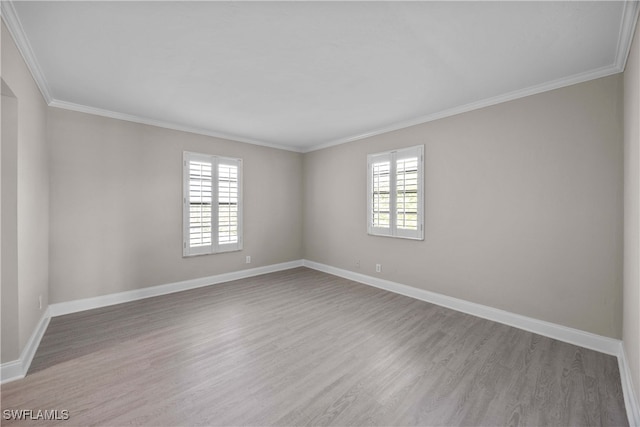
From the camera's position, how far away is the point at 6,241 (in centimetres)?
206

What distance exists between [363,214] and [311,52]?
2.97 meters

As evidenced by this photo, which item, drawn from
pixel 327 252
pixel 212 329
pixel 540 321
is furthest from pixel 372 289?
pixel 212 329

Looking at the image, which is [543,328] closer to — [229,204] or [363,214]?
[363,214]

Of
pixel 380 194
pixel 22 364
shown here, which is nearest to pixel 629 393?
pixel 380 194

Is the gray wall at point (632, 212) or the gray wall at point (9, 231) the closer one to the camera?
the gray wall at point (632, 212)

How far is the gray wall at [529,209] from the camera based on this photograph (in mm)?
2488

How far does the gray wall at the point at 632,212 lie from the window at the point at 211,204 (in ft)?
15.5

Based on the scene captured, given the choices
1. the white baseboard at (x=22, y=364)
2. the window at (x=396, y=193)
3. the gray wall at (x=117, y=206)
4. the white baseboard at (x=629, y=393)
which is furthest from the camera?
the window at (x=396, y=193)

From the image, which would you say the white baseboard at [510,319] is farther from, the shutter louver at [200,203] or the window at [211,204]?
the shutter louver at [200,203]

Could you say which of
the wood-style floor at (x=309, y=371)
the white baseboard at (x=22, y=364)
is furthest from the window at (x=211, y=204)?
the white baseboard at (x=22, y=364)

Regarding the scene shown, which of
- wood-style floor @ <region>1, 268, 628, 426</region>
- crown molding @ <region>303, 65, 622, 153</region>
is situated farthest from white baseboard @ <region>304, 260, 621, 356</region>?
crown molding @ <region>303, 65, 622, 153</region>

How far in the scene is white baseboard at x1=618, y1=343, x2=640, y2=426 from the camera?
65.1 inches

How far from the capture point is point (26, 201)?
7.71 feet

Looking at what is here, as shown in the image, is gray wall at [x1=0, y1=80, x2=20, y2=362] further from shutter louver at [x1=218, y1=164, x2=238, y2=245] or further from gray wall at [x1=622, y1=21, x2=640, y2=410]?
gray wall at [x1=622, y1=21, x2=640, y2=410]
